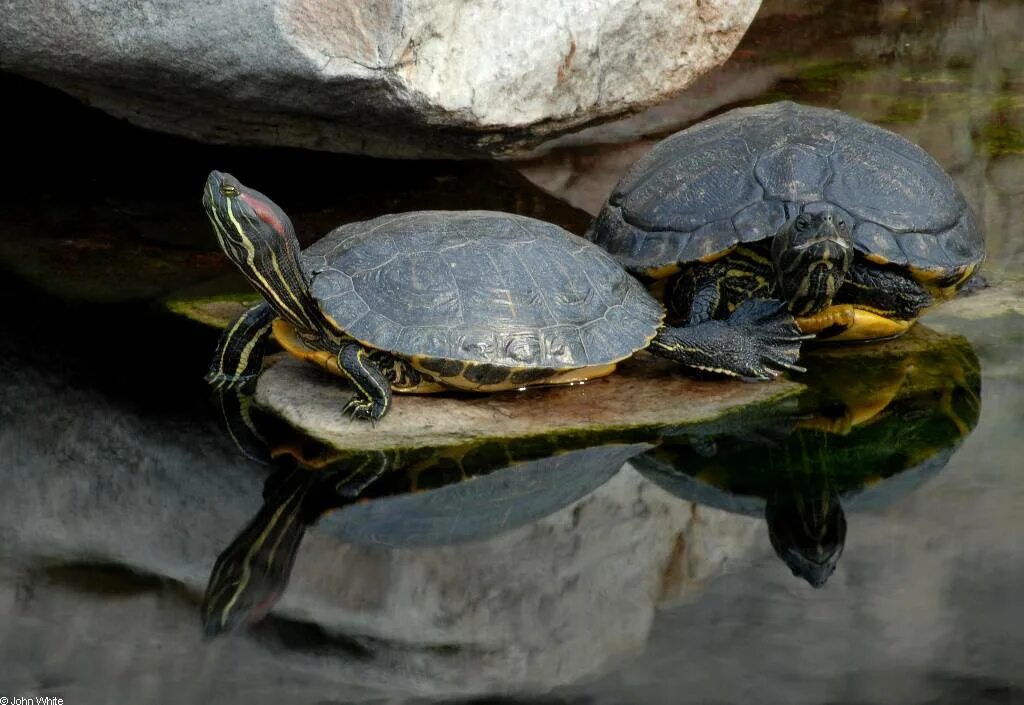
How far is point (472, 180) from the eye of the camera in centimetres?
672

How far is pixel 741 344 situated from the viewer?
15.0 ft

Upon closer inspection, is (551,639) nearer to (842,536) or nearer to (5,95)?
(842,536)

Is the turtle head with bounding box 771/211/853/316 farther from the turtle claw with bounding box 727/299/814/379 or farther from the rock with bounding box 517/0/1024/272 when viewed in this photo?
the rock with bounding box 517/0/1024/272

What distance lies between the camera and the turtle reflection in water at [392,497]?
342 cm

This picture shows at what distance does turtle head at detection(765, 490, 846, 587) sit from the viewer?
340 centimetres

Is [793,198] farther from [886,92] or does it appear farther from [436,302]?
[886,92]

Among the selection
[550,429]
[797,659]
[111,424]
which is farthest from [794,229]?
[111,424]

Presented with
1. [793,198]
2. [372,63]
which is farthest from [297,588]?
[372,63]

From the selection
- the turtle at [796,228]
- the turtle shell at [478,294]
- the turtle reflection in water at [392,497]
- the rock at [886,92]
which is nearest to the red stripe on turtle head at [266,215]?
the turtle shell at [478,294]

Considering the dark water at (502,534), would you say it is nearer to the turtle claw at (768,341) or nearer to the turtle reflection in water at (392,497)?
the turtle reflection in water at (392,497)

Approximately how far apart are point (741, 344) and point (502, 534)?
1.40m

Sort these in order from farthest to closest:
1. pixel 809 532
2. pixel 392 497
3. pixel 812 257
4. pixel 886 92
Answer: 1. pixel 886 92
2. pixel 812 257
3. pixel 392 497
4. pixel 809 532

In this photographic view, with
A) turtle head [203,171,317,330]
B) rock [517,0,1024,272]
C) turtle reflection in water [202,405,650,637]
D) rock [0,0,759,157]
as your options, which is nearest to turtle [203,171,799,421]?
turtle head [203,171,317,330]

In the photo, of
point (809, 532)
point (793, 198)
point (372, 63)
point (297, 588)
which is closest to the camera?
point (297, 588)
